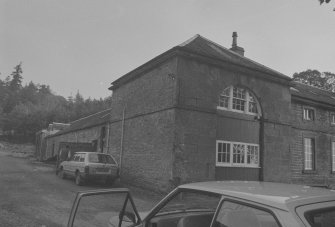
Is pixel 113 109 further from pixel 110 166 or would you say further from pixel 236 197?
pixel 236 197

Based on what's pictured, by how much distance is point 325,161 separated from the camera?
20922mm

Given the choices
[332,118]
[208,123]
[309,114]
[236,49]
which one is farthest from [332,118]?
[208,123]

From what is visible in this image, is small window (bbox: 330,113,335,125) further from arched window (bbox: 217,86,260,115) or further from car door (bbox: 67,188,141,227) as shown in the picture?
car door (bbox: 67,188,141,227)

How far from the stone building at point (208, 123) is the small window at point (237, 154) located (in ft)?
0.15

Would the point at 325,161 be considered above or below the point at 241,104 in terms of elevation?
below

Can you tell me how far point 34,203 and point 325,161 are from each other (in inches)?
700

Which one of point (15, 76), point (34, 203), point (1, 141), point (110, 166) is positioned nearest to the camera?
point (34, 203)

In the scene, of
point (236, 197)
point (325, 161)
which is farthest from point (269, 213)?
point (325, 161)

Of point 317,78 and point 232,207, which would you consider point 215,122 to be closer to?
point 232,207

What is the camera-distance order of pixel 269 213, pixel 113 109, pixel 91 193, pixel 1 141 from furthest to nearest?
1. pixel 1 141
2. pixel 113 109
3. pixel 91 193
4. pixel 269 213

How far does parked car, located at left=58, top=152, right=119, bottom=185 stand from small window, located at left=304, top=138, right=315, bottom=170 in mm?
11708

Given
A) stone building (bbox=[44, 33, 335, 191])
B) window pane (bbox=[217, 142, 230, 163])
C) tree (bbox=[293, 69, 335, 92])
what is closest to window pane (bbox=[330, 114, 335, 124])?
stone building (bbox=[44, 33, 335, 191])

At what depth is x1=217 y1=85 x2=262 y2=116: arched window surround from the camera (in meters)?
16.0

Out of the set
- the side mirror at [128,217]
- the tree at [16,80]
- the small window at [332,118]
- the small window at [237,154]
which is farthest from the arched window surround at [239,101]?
the tree at [16,80]
